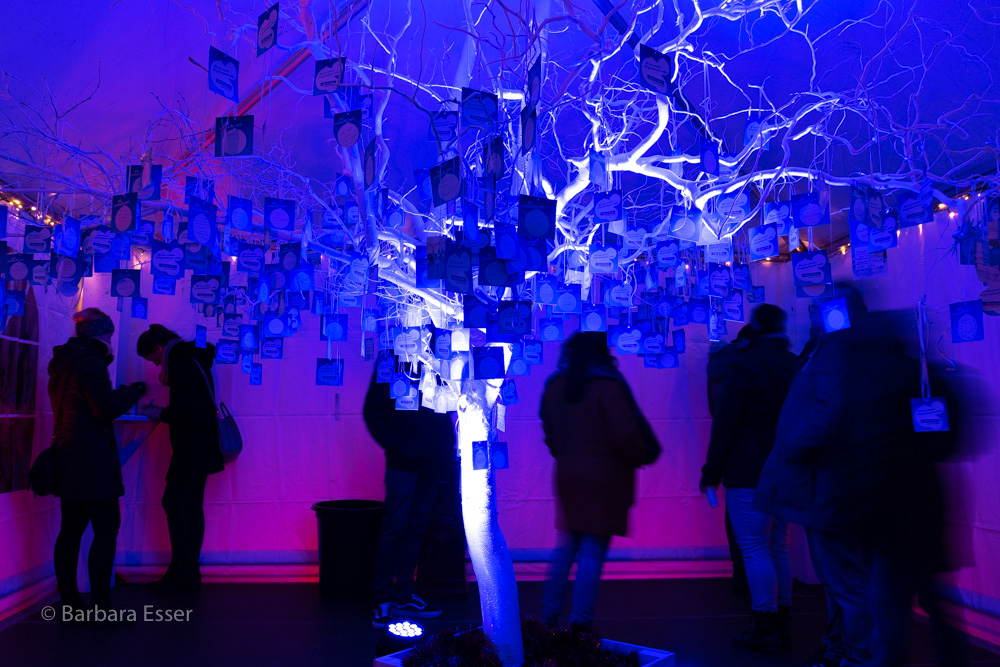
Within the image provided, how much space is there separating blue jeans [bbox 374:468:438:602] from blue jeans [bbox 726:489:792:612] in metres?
1.49

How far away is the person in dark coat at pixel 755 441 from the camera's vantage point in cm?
303

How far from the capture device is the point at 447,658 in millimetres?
2326

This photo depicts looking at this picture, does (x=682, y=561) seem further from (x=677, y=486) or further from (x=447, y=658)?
(x=447, y=658)

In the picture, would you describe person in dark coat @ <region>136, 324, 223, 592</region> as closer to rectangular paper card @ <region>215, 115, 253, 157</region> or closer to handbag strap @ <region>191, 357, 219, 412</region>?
handbag strap @ <region>191, 357, 219, 412</region>

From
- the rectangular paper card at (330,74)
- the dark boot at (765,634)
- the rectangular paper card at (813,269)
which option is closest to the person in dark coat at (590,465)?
the rectangular paper card at (813,269)

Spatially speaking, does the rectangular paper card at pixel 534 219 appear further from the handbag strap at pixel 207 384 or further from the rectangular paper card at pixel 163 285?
the handbag strap at pixel 207 384

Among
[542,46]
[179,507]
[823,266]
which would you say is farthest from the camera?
[179,507]

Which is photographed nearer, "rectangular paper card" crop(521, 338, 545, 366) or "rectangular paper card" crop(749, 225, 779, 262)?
"rectangular paper card" crop(749, 225, 779, 262)

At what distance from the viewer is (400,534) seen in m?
3.62

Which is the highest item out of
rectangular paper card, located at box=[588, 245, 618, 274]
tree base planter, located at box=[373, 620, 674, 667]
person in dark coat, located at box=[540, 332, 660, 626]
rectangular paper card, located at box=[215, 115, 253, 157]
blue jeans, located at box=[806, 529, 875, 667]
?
rectangular paper card, located at box=[215, 115, 253, 157]

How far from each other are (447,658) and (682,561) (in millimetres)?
2873

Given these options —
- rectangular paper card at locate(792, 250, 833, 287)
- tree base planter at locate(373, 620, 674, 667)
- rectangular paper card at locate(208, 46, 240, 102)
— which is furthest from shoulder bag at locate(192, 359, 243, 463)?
rectangular paper card at locate(792, 250, 833, 287)

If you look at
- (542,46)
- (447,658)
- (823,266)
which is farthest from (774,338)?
(447,658)

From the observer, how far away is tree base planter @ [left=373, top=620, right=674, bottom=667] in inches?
91.6
